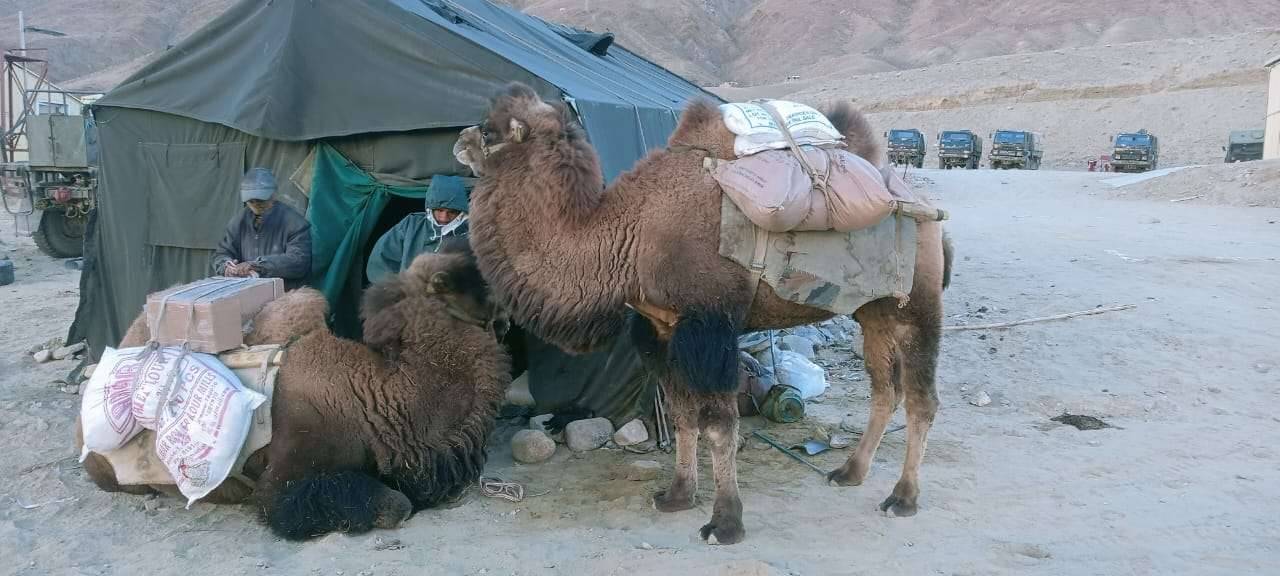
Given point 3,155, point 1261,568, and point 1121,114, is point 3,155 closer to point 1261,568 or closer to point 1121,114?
point 1261,568

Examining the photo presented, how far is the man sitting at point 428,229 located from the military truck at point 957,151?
124 feet

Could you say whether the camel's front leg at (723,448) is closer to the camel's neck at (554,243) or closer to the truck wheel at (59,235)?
the camel's neck at (554,243)

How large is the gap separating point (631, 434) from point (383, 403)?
5.95 feet

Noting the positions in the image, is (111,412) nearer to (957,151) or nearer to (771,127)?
(771,127)

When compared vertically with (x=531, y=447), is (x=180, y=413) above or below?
above

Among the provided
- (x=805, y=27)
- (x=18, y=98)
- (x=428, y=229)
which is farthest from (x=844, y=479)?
(x=805, y=27)

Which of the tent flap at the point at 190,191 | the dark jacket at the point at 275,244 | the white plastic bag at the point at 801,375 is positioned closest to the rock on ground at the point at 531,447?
the white plastic bag at the point at 801,375

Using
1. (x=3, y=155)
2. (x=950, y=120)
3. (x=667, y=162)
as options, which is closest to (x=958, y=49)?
(x=950, y=120)

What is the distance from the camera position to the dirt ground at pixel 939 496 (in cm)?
418

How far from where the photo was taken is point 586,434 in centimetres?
591

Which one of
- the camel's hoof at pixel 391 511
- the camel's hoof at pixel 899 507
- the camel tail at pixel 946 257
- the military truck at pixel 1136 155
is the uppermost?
the military truck at pixel 1136 155

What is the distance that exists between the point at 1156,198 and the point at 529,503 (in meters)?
21.7

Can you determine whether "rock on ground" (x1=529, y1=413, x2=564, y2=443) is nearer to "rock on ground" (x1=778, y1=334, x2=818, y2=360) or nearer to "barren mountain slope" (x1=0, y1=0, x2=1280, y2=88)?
"rock on ground" (x1=778, y1=334, x2=818, y2=360)

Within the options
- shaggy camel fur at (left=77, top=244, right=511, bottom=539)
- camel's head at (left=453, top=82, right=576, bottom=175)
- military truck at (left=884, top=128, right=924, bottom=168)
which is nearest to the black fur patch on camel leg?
shaggy camel fur at (left=77, top=244, right=511, bottom=539)
